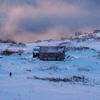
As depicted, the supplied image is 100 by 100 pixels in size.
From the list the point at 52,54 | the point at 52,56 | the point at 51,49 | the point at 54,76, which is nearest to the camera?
the point at 54,76

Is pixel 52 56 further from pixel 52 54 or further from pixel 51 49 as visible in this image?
pixel 51 49

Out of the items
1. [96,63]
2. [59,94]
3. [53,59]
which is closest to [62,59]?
[53,59]

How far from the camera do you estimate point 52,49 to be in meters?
61.1

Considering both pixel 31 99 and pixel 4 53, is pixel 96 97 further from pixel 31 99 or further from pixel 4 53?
pixel 4 53

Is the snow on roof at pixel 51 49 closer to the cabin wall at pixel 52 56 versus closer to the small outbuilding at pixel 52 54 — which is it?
the small outbuilding at pixel 52 54

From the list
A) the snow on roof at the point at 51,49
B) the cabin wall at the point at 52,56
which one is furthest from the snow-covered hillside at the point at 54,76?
the snow on roof at the point at 51,49

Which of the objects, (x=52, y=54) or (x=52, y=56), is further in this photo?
(x=52, y=54)

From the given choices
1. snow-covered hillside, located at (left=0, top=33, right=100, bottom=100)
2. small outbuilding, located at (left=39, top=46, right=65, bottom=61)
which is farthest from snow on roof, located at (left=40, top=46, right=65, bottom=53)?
snow-covered hillside, located at (left=0, top=33, right=100, bottom=100)

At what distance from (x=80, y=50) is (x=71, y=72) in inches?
974

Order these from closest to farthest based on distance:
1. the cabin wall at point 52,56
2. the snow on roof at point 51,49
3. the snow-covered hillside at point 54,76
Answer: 1. the snow-covered hillside at point 54,76
2. the cabin wall at point 52,56
3. the snow on roof at point 51,49

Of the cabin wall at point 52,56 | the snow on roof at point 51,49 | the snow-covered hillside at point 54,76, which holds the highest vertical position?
the snow on roof at point 51,49

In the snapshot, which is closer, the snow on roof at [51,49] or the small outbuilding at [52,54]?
the small outbuilding at [52,54]

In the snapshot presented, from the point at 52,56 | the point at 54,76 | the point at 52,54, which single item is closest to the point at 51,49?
the point at 52,54

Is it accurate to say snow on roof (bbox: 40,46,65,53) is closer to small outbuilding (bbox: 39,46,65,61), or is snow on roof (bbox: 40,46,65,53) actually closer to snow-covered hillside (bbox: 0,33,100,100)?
small outbuilding (bbox: 39,46,65,61)
